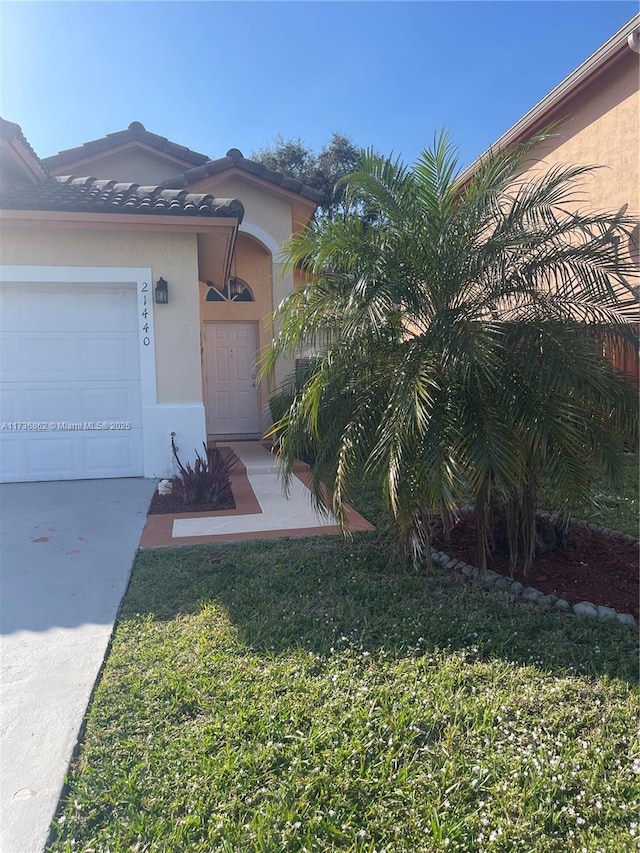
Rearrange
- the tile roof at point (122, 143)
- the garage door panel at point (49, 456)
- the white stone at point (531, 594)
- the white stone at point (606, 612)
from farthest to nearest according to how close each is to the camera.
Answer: the tile roof at point (122, 143) → the garage door panel at point (49, 456) → the white stone at point (531, 594) → the white stone at point (606, 612)

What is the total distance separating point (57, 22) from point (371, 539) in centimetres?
706

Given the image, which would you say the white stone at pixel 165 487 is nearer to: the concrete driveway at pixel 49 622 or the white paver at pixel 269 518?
the concrete driveway at pixel 49 622

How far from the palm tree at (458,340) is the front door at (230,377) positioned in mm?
8882

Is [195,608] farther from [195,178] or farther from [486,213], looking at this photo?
[195,178]

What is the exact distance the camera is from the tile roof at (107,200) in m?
7.30

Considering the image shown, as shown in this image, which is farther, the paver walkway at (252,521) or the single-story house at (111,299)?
the single-story house at (111,299)

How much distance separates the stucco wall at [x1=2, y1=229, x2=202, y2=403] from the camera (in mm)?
7820

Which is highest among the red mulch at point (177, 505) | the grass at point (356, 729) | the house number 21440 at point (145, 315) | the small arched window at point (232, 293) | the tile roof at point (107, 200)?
the tile roof at point (107, 200)

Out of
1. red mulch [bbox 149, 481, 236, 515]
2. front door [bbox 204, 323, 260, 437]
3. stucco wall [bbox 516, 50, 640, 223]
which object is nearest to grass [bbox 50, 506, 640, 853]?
red mulch [bbox 149, 481, 236, 515]

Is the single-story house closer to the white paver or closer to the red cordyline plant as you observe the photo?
the red cordyline plant

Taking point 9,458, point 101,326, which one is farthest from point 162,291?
point 9,458

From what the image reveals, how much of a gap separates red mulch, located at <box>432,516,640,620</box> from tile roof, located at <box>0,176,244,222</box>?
524 cm

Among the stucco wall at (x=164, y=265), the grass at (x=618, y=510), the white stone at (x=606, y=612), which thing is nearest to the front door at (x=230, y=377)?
the stucco wall at (x=164, y=265)

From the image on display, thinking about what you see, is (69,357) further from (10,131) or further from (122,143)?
(122,143)
